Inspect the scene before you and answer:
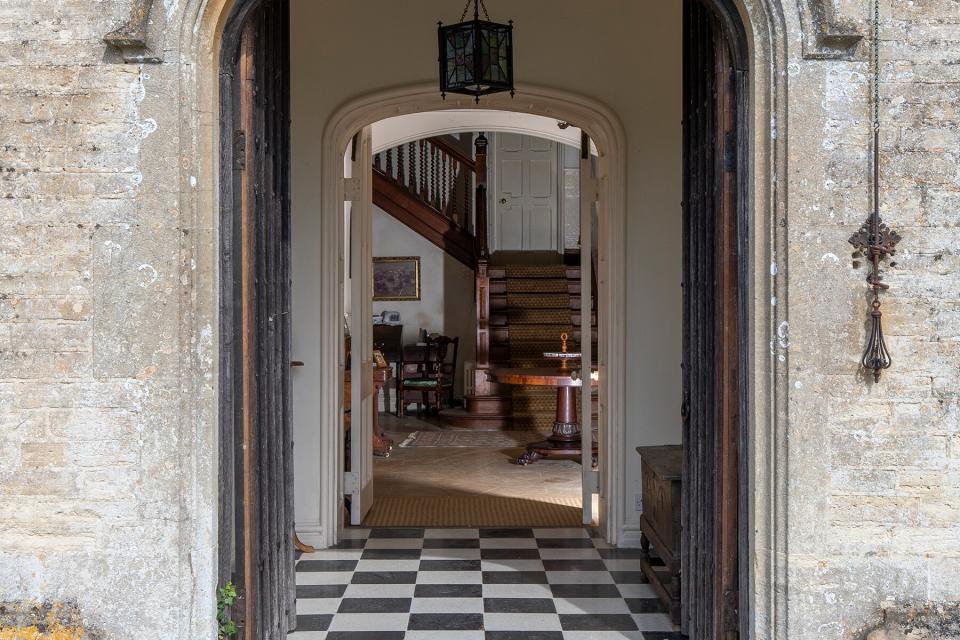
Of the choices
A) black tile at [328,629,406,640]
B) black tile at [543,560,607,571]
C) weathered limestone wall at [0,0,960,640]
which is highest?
weathered limestone wall at [0,0,960,640]

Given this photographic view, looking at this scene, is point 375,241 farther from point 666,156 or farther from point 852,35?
point 852,35

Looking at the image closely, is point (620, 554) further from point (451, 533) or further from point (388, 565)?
point (388, 565)

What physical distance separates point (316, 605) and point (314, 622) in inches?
10.1

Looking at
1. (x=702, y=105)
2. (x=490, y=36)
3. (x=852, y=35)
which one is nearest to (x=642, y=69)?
(x=490, y=36)

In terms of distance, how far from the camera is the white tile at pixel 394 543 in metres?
5.50

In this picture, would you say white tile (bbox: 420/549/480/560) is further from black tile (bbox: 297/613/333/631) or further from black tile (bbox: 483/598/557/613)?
black tile (bbox: 297/613/333/631)

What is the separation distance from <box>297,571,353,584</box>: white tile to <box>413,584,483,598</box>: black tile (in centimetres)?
46

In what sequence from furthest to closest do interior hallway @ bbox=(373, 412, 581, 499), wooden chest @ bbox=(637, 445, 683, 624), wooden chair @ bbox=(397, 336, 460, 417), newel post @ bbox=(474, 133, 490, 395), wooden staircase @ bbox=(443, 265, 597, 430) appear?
wooden chair @ bbox=(397, 336, 460, 417), newel post @ bbox=(474, 133, 490, 395), wooden staircase @ bbox=(443, 265, 597, 430), interior hallway @ bbox=(373, 412, 581, 499), wooden chest @ bbox=(637, 445, 683, 624)

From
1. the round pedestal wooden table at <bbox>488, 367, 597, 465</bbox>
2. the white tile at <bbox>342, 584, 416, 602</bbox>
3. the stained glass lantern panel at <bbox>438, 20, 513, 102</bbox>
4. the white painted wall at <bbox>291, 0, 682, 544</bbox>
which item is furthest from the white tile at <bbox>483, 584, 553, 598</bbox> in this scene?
the round pedestal wooden table at <bbox>488, 367, 597, 465</bbox>

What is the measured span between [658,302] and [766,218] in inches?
102

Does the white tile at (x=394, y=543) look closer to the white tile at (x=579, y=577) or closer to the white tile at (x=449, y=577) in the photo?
the white tile at (x=449, y=577)

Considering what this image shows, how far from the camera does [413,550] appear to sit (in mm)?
5422

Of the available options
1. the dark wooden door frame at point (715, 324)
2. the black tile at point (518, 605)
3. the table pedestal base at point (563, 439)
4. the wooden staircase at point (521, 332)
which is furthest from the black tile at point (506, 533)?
the wooden staircase at point (521, 332)

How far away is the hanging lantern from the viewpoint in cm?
439
